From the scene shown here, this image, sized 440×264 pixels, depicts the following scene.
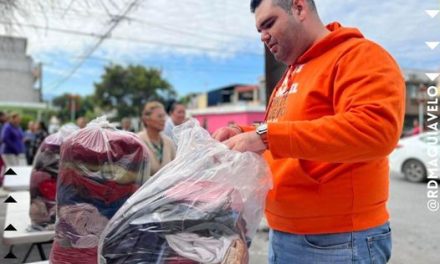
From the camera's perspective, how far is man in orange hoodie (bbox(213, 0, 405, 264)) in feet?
3.36

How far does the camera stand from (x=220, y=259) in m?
1.05

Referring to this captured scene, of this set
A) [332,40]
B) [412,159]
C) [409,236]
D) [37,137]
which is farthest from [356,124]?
[37,137]

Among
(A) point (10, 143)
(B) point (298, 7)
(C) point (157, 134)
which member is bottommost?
(A) point (10, 143)

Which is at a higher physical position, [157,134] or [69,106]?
[157,134]

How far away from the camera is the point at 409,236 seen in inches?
187

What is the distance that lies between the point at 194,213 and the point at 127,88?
33.4 m

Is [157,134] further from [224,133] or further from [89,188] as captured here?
[224,133]

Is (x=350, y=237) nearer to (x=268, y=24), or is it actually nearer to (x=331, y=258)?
(x=331, y=258)

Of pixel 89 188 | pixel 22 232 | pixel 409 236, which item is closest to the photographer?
pixel 89 188

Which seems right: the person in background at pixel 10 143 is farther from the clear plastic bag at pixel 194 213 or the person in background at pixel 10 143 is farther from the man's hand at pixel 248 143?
the man's hand at pixel 248 143

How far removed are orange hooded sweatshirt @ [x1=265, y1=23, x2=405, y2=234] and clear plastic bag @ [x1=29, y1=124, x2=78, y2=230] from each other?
1691 millimetres

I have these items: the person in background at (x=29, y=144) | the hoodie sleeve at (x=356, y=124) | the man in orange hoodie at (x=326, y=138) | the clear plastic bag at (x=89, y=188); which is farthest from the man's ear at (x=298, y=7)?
the person in background at (x=29, y=144)

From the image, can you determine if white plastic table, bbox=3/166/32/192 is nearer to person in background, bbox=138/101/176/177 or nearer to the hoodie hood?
person in background, bbox=138/101/176/177

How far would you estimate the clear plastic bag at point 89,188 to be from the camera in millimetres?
1609
